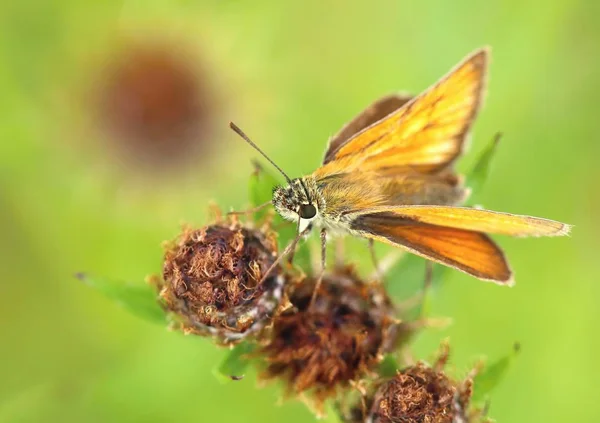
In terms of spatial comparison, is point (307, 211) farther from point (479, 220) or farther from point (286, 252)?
point (479, 220)

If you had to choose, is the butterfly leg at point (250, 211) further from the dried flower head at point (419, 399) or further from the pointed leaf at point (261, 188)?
the dried flower head at point (419, 399)

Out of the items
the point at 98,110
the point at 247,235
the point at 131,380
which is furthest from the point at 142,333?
the point at 247,235

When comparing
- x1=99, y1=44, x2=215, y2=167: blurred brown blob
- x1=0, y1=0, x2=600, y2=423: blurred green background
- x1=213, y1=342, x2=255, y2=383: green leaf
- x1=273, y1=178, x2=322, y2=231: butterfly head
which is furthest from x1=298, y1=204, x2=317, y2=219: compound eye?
x1=99, y1=44, x2=215, y2=167: blurred brown blob

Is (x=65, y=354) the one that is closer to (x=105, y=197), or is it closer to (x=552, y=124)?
(x=105, y=197)

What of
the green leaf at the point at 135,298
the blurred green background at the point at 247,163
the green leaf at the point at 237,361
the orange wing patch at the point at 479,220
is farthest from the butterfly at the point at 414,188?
the blurred green background at the point at 247,163

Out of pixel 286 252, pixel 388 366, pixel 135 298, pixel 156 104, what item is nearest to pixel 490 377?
pixel 388 366

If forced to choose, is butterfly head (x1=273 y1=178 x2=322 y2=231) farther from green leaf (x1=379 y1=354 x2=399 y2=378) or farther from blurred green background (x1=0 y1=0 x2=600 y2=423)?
blurred green background (x1=0 y1=0 x2=600 y2=423)
